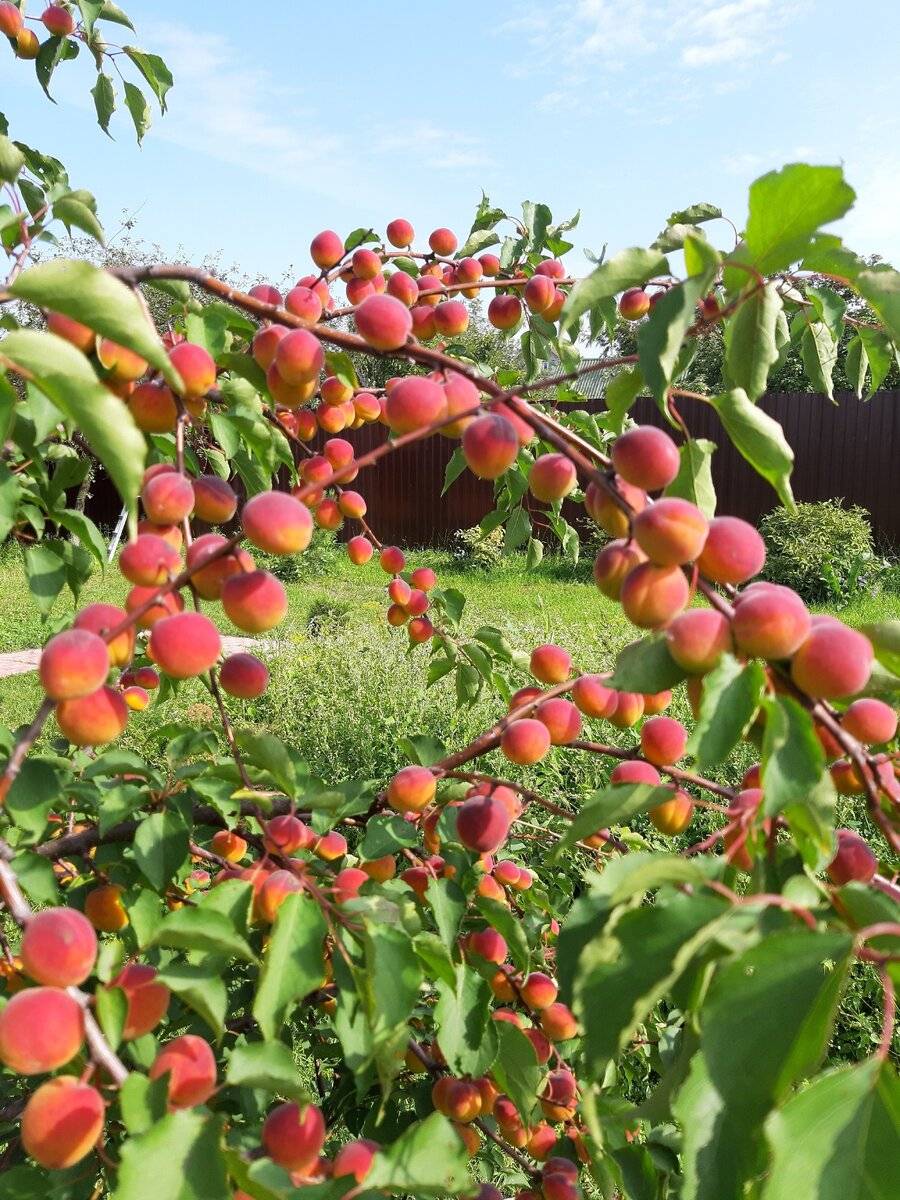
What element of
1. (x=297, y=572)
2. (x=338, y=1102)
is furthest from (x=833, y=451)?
(x=338, y=1102)

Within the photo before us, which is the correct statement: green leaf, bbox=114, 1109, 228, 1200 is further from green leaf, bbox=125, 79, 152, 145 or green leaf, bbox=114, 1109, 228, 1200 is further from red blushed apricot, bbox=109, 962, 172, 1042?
green leaf, bbox=125, 79, 152, 145

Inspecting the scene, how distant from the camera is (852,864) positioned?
0.55m

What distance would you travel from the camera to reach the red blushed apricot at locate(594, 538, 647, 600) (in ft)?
1.82

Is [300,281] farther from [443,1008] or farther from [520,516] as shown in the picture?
[443,1008]

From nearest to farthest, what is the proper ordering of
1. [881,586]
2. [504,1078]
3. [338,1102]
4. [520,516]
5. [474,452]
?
1. [474,452]
2. [504,1078]
3. [338,1102]
4. [520,516]
5. [881,586]

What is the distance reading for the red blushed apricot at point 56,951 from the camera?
1.69ft

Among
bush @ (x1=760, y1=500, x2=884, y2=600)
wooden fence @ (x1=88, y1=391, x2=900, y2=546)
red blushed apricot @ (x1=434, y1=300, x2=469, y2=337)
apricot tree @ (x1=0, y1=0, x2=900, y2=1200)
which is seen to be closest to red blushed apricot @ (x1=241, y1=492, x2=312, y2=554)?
apricot tree @ (x1=0, y1=0, x2=900, y2=1200)

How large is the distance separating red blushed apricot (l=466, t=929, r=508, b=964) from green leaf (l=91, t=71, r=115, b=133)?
1437 millimetres

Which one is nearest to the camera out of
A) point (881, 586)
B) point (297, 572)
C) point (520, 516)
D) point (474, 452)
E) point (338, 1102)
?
point (474, 452)

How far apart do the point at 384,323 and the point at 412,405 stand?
0.07 metres

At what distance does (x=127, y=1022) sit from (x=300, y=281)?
84cm

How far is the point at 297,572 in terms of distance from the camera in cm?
743

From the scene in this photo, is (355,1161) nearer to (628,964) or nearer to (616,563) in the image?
(628,964)

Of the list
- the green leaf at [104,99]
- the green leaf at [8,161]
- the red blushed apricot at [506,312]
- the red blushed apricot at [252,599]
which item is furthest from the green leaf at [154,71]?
the red blushed apricot at [252,599]
